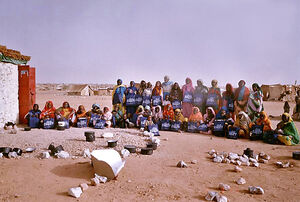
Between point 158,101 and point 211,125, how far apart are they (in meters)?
2.24

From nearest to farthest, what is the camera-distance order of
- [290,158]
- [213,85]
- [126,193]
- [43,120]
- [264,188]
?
[126,193]
[264,188]
[290,158]
[43,120]
[213,85]

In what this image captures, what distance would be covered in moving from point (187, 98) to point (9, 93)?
22.2 feet

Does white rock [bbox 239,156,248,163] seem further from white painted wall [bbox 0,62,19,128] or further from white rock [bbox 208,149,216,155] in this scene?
white painted wall [bbox 0,62,19,128]

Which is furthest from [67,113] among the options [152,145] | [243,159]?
[243,159]

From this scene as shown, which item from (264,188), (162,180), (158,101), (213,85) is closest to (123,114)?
(158,101)

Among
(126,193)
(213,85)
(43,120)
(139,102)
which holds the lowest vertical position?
(126,193)

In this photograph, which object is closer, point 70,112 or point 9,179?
point 9,179

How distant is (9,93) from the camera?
888cm

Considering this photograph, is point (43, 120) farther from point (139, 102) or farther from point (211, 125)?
point (211, 125)

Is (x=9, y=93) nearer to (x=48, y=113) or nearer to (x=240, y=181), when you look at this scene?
(x=48, y=113)

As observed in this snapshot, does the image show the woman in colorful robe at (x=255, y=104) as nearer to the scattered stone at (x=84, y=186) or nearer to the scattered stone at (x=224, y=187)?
the scattered stone at (x=224, y=187)

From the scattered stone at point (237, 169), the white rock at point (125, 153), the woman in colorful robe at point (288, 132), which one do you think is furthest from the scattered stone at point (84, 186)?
the woman in colorful robe at point (288, 132)

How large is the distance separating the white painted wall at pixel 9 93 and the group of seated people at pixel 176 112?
854 mm

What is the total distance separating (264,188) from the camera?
12.9 ft
